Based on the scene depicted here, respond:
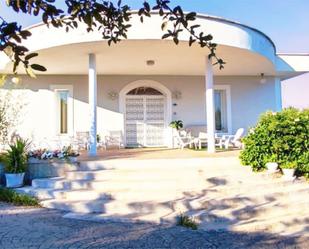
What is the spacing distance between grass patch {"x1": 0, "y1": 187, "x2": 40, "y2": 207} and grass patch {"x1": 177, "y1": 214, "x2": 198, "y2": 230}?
2.91m

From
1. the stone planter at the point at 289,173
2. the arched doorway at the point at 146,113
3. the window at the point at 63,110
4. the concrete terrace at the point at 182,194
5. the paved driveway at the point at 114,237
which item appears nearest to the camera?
the paved driveway at the point at 114,237

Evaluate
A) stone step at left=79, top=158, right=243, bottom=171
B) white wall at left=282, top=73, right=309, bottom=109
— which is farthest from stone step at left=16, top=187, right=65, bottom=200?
white wall at left=282, top=73, right=309, bottom=109

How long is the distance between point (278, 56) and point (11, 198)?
455 inches

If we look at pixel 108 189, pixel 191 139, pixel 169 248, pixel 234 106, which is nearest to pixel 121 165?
pixel 108 189

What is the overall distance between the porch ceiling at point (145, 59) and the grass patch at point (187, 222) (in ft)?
16.5

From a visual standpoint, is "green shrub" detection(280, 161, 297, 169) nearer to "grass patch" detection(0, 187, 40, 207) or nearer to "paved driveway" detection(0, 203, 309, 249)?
"paved driveway" detection(0, 203, 309, 249)

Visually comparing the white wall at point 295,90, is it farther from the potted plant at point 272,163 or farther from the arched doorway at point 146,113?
the potted plant at point 272,163

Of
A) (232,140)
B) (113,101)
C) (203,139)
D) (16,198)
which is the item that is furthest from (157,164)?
(113,101)

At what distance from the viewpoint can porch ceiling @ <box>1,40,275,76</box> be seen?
371 inches

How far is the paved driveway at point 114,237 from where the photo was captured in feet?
14.5

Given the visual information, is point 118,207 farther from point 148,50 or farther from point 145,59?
point 145,59

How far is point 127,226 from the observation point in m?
5.26

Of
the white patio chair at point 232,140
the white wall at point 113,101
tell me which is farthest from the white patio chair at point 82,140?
the white patio chair at point 232,140

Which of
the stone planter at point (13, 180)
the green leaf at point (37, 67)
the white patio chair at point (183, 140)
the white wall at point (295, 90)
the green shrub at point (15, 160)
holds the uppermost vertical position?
the white wall at point (295, 90)
